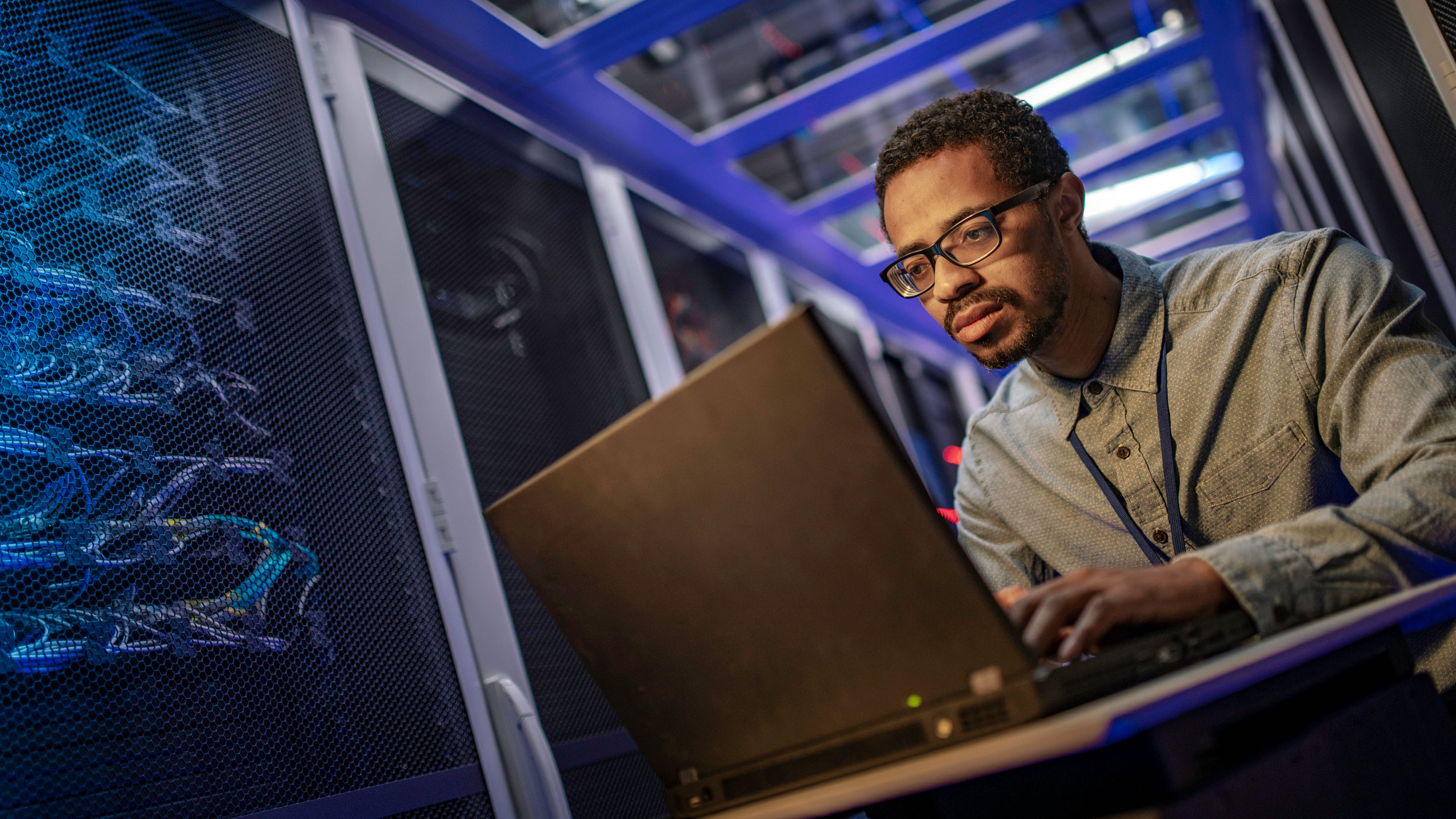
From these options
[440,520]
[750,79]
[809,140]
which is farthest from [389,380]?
[809,140]

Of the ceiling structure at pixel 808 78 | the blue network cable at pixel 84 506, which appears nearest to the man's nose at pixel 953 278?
the blue network cable at pixel 84 506

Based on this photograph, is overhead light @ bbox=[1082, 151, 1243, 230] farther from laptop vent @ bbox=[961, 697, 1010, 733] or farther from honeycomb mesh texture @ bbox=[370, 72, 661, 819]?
laptop vent @ bbox=[961, 697, 1010, 733]

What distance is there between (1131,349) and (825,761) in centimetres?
93

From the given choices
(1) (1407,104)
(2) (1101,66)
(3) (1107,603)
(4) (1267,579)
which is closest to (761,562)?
(3) (1107,603)

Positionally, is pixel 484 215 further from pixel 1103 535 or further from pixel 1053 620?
pixel 1053 620

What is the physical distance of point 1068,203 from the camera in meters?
1.63

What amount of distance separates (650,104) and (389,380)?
154 centimetres

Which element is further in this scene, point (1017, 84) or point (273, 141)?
point (1017, 84)

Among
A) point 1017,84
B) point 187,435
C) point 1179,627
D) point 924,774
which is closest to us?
point 924,774

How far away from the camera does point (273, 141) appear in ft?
5.93

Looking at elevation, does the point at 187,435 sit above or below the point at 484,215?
below

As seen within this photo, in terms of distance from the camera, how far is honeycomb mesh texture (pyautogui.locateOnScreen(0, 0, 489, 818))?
1.17m

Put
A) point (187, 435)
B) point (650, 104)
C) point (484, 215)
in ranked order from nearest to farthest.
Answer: point (187, 435)
point (484, 215)
point (650, 104)

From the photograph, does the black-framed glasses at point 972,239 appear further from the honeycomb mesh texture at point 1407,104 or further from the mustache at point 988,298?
the honeycomb mesh texture at point 1407,104
